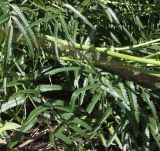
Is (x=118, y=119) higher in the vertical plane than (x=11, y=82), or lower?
lower

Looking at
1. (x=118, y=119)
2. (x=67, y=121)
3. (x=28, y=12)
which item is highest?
(x=28, y=12)

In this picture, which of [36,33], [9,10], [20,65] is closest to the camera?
[9,10]

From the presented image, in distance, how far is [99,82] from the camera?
4.70ft

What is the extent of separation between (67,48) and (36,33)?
0.39 feet

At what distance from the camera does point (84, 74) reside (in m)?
1.46

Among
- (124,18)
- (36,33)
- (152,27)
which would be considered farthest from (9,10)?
(152,27)

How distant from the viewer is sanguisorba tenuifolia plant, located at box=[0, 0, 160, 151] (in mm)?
1363

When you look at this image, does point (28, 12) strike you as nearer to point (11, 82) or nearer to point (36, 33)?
point (36, 33)

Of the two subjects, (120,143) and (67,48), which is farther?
(120,143)

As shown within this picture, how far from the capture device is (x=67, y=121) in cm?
138

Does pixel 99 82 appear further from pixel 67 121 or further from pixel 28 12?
pixel 28 12

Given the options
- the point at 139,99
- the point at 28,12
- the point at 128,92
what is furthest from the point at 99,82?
the point at 28,12

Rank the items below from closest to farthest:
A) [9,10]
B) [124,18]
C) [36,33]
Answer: [9,10], [36,33], [124,18]

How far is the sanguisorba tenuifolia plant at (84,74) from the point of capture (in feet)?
4.47
